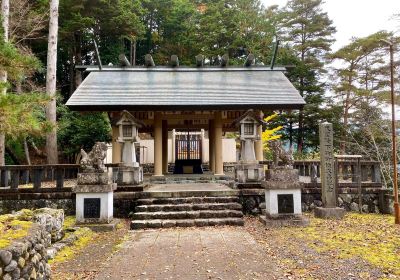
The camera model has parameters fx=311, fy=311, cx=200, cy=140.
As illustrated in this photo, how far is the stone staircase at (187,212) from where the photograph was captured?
314 inches

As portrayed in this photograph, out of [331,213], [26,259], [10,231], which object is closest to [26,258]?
[26,259]

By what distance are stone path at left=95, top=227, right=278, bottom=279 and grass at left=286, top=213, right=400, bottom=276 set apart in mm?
1410

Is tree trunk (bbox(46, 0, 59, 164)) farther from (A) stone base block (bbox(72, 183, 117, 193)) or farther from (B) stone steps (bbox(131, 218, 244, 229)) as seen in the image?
(B) stone steps (bbox(131, 218, 244, 229))

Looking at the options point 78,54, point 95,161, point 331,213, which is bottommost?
point 331,213

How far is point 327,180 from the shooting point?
29.9 ft

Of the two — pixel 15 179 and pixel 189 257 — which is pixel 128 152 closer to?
pixel 15 179

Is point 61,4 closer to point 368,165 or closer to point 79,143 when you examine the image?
point 79,143

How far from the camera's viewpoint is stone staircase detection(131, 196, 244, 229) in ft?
26.1

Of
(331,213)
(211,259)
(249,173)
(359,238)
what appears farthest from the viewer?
(249,173)

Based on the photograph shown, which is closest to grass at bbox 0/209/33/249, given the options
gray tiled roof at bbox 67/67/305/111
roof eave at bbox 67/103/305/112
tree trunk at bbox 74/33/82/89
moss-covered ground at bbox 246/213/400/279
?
moss-covered ground at bbox 246/213/400/279

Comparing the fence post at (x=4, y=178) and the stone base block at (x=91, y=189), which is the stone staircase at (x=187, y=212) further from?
Answer: the fence post at (x=4, y=178)

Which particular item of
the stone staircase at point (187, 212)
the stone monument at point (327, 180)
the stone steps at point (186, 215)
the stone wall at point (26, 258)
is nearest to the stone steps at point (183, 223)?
the stone staircase at point (187, 212)

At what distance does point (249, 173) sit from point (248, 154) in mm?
640

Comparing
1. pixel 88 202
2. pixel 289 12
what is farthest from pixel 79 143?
pixel 289 12
